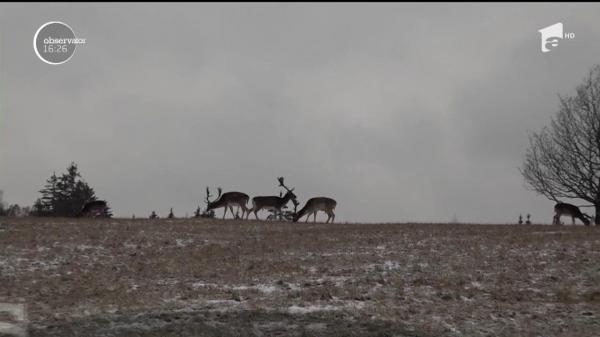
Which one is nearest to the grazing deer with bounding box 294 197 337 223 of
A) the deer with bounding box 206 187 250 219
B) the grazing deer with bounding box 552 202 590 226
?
the deer with bounding box 206 187 250 219

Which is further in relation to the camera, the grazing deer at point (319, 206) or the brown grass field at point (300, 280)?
the grazing deer at point (319, 206)

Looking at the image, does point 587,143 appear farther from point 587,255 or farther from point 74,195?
point 74,195

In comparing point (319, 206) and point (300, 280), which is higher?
point (319, 206)

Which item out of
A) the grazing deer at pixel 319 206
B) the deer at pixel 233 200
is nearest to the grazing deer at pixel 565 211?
the grazing deer at pixel 319 206

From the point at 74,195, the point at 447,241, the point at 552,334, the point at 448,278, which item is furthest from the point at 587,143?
the point at 74,195

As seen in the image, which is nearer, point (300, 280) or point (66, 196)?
point (300, 280)

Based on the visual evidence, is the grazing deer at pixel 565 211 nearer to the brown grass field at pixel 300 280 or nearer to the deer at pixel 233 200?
the brown grass field at pixel 300 280

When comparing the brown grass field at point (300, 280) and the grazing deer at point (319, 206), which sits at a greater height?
the grazing deer at point (319, 206)

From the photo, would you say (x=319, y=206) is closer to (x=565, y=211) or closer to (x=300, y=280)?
(x=565, y=211)

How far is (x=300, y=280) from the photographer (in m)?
16.0

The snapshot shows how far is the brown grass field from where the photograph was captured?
12297 millimetres

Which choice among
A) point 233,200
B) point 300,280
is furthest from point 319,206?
point 300,280

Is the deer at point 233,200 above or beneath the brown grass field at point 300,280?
above

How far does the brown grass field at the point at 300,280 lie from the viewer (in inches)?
484
